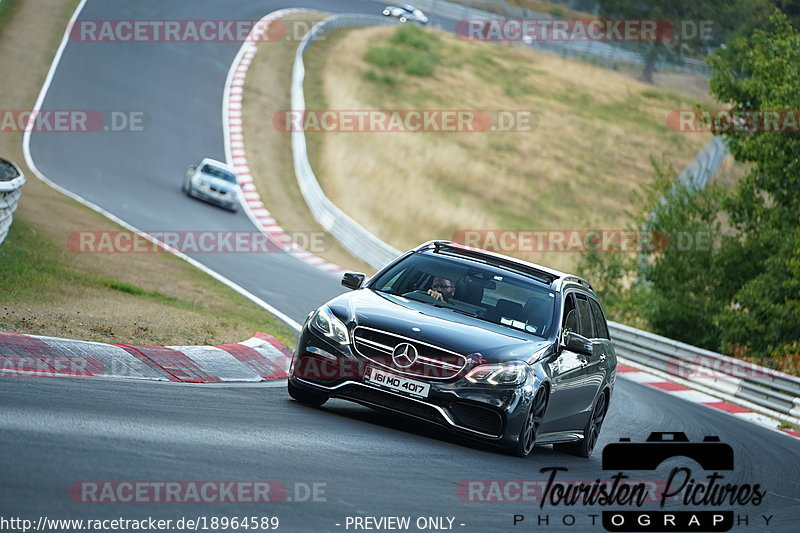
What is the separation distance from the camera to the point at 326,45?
5466 cm

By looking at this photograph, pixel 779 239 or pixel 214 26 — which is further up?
pixel 779 239

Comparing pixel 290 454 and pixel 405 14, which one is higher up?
pixel 290 454

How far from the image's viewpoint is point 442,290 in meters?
10.2

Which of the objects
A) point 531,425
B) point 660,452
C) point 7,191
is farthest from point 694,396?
point 7,191

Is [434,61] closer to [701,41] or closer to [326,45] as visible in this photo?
[326,45]

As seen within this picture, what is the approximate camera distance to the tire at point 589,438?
11.1 m

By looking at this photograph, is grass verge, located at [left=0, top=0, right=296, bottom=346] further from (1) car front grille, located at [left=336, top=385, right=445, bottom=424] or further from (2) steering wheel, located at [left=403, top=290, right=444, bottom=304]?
(1) car front grille, located at [left=336, top=385, right=445, bottom=424]

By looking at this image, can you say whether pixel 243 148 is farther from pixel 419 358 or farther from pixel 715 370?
pixel 419 358

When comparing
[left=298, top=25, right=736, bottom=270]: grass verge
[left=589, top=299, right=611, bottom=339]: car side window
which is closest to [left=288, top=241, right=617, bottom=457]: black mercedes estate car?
[left=589, top=299, right=611, bottom=339]: car side window

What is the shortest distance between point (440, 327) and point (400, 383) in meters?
0.61

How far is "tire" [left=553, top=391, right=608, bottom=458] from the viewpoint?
1107cm

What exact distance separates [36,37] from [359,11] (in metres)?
26.5

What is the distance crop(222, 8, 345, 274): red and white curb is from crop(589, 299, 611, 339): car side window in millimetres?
16794

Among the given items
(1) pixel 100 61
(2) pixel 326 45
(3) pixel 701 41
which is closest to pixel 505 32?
(3) pixel 701 41
